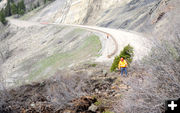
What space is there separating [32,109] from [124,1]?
35.4 meters

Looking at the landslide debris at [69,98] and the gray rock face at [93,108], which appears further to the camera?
the landslide debris at [69,98]

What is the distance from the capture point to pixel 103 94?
6.72m

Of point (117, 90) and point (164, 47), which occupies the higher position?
point (164, 47)

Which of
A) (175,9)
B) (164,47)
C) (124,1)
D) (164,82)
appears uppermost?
(124,1)

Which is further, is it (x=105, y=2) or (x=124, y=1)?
(x=105, y=2)

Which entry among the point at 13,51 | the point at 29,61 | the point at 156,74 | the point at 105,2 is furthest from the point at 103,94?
the point at 105,2

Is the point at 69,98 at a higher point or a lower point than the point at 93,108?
higher

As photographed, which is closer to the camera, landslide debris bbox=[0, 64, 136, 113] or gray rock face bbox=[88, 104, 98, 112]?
gray rock face bbox=[88, 104, 98, 112]

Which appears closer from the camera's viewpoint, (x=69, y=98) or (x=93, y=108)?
(x=93, y=108)

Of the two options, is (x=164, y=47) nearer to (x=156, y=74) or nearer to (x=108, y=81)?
(x=156, y=74)

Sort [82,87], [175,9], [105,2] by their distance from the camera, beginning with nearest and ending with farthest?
[82,87] → [175,9] → [105,2]

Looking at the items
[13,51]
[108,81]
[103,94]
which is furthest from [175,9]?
[13,51]

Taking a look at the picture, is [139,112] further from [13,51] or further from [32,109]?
[13,51]

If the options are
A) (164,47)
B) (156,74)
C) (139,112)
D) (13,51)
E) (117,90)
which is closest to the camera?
(139,112)
